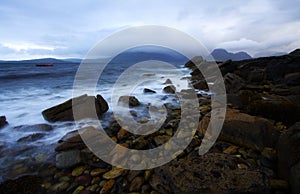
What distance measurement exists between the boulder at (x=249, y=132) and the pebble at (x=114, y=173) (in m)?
1.45

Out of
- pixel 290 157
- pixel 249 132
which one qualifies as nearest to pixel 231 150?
pixel 249 132

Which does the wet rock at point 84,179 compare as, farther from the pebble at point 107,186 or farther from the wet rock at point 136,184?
the wet rock at point 136,184

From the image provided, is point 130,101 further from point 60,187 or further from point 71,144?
point 60,187

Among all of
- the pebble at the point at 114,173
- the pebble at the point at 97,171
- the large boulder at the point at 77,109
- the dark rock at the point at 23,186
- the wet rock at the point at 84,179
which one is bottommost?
the dark rock at the point at 23,186

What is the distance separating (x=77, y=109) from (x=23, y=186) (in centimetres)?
254

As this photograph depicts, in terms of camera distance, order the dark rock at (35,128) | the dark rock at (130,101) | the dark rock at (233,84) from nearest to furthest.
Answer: the dark rock at (35,128) < the dark rock at (130,101) < the dark rock at (233,84)

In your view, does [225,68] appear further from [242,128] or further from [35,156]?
[35,156]

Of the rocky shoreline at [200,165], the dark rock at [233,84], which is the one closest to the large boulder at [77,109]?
the rocky shoreline at [200,165]

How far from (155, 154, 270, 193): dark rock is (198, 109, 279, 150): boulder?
706 millimetres

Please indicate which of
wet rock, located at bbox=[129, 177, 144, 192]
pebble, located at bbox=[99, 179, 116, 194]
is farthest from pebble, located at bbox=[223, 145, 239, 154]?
pebble, located at bbox=[99, 179, 116, 194]

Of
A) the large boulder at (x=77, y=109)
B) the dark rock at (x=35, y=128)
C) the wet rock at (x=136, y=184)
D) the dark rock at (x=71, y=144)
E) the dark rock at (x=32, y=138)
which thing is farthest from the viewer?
the large boulder at (x=77, y=109)

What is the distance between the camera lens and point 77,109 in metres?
4.52

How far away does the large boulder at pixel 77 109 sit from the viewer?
430 cm

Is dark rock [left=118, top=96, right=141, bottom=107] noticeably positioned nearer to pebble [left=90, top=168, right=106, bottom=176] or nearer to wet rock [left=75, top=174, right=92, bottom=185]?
pebble [left=90, top=168, right=106, bottom=176]
